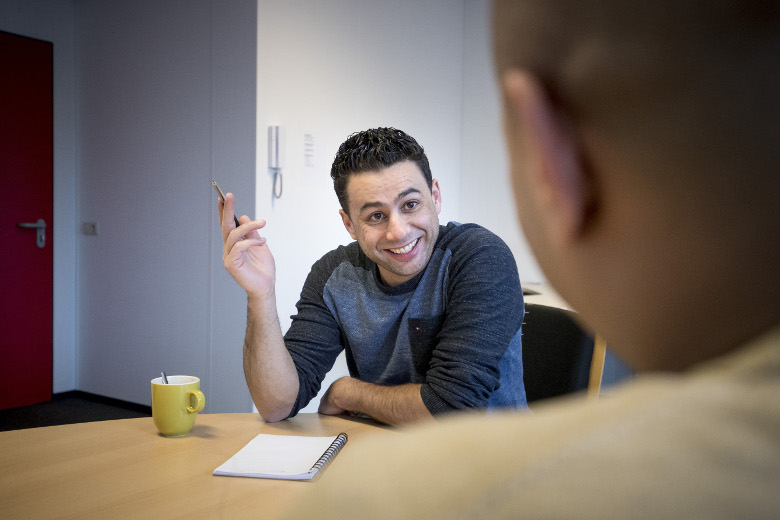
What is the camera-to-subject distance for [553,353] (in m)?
1.67

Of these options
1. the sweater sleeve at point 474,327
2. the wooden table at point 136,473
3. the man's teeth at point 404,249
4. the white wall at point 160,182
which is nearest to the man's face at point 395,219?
the man's teeth at point 404,249

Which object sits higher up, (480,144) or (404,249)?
(480,144)

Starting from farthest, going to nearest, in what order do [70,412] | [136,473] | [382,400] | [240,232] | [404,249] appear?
[70,412], [404,249], [240,232], [382,400], [136,473]

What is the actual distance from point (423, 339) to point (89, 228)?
325 cm

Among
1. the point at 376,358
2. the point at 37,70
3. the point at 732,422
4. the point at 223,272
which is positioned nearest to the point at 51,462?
the point at 376,358

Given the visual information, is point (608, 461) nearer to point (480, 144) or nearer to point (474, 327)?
point (474, 327)

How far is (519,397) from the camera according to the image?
1.57m

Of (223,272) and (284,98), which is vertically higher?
(284,98)

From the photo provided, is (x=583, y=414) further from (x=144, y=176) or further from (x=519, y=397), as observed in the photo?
(x=144, y=176)

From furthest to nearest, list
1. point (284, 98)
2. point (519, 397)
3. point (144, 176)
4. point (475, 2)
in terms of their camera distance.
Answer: point (475, 2), point (144, 176), point (284, 98), point (519, 397)

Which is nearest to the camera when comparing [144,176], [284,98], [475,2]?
[284,98]

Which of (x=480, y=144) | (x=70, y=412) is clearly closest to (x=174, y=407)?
(x=70, y=412)

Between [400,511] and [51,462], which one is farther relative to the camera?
[51,462]

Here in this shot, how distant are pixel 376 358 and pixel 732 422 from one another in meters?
1.46
